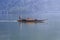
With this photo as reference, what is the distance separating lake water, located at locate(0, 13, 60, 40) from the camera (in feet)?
6.81

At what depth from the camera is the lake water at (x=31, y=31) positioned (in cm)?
208

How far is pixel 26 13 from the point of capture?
6.82 ft

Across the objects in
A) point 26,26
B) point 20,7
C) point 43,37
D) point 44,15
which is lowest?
point 43,37

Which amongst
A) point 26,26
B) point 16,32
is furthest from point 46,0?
point 16,32

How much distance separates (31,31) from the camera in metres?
2.09

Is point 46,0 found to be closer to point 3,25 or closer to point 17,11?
point 17,11

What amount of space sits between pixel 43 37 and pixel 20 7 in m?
0.56

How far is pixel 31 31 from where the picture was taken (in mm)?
2090

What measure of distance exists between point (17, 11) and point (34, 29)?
1.20 feet

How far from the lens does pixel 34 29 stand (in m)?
2.09

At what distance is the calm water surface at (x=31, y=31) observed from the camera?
208cm

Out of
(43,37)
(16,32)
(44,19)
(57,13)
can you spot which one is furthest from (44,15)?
(16,32)

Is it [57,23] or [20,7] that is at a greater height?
[20,7]

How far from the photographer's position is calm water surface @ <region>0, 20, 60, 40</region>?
208 centimetres
